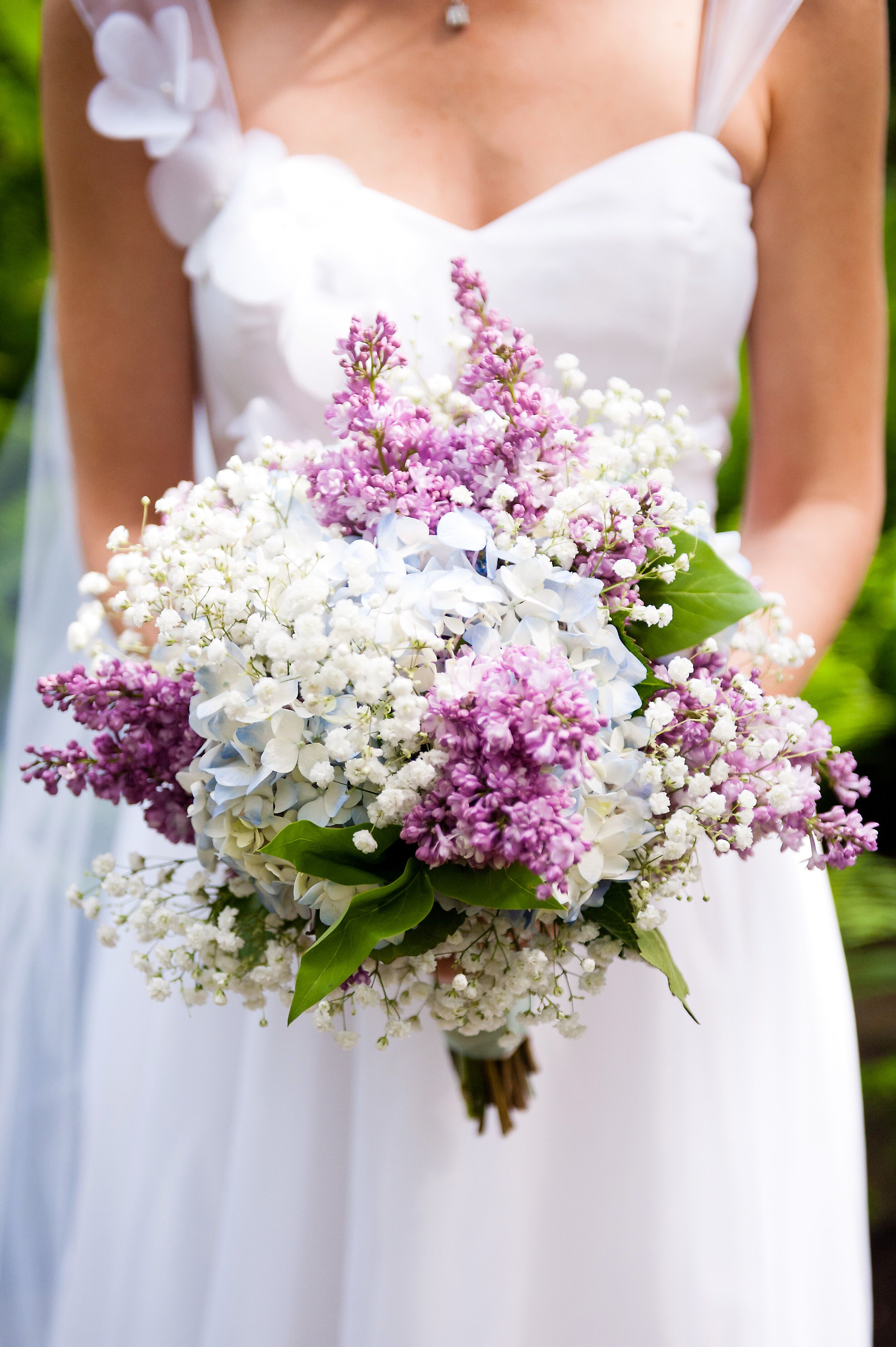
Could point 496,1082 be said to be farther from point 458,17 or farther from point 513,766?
point 458,17

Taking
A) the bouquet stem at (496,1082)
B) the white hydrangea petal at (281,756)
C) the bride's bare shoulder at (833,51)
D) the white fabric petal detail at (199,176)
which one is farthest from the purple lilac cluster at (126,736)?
the bride's bare shoulder at (833,51)

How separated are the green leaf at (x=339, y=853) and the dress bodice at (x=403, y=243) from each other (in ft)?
2.39

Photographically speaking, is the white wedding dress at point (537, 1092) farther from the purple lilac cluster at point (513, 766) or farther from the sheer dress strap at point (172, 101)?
the purple lilac cluster at point (513, 766)

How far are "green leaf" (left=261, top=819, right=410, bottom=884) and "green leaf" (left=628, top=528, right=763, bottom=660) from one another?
28 cm

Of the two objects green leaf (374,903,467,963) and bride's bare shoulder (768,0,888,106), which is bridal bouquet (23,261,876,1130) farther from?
bride's bare shoulder (768,0,888,106)

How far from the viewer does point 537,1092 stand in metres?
1.34

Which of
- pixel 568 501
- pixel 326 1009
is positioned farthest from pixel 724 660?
pixel 326 1009

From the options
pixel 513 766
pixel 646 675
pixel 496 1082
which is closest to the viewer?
→ pixel 513 766

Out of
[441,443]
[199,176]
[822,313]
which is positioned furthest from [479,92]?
[441,443]

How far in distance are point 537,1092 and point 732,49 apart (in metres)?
1.37

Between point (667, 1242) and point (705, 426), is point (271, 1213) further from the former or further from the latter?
point (705, 426)

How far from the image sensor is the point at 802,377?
148cm

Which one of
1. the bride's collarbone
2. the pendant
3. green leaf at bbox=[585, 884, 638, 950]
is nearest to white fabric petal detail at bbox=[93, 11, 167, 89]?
the bride's collarbone

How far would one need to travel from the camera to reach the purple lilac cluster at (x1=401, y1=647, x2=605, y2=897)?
69cm
